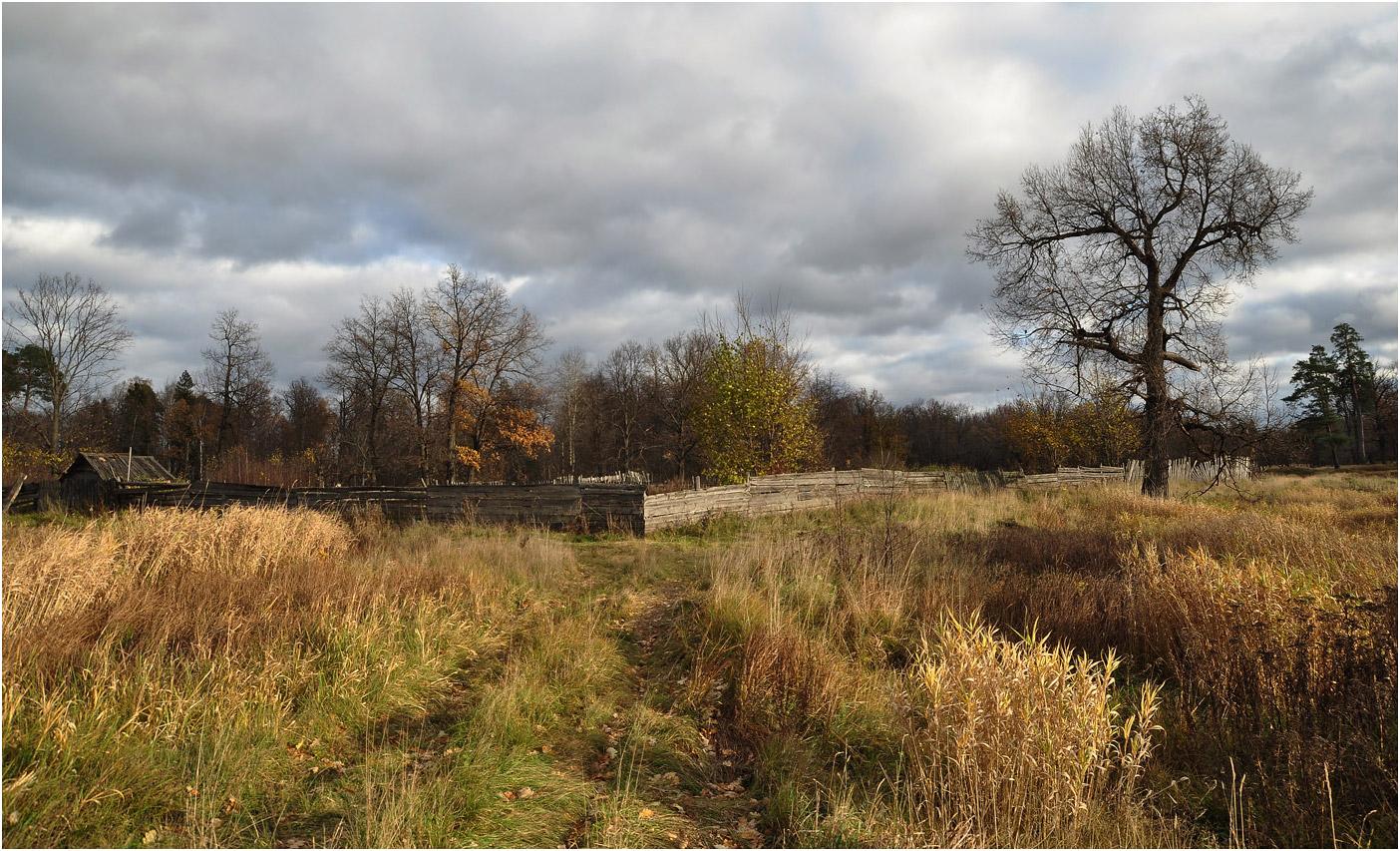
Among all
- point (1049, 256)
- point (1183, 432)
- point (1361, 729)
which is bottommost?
point (1361, 729)

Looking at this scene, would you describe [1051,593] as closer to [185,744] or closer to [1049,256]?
[185,744]

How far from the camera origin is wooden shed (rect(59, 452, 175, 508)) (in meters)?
20.1

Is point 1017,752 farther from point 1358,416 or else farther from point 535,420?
point 1358,416

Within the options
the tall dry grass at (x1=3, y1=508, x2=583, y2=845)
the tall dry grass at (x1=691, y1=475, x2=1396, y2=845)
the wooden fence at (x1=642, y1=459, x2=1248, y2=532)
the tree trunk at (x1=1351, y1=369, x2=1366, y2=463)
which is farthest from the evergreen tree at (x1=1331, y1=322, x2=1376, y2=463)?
the tall dry grass at (x1=3, y1=508, x2=583, y2=845)

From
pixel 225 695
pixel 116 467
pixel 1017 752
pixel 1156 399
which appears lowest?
pixel 1017 752

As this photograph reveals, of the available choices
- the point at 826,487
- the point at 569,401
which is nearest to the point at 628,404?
the point at 569,401

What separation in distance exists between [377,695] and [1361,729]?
6351 mm

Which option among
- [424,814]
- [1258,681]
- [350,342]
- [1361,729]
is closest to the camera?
[424,814]

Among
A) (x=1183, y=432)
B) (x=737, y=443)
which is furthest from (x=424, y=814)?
(x=1183, y=432)

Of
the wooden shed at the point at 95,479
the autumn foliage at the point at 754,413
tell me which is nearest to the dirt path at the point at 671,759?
the autumn foliage at the point at 754,413

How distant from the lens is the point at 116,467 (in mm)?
21641

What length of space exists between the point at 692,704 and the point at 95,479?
2471 centimetres

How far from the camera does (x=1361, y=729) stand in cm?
372

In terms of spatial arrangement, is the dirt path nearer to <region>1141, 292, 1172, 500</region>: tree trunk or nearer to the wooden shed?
<region>1141, 292, 1172, 500</region>: tree trunk
